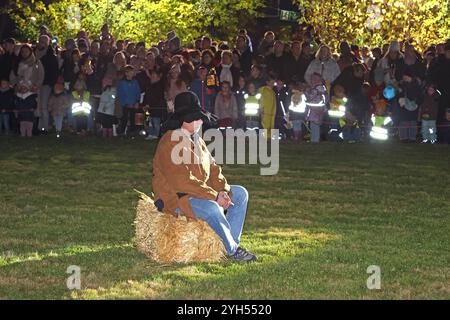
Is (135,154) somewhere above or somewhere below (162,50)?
below

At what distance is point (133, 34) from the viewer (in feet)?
125

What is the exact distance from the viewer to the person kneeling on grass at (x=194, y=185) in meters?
10.4

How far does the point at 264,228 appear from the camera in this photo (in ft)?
41.0

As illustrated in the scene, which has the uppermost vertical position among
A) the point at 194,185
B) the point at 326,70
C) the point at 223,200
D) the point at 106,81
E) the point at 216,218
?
the point at 326,70

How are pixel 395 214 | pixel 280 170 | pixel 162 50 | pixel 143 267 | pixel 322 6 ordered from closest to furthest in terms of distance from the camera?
1. pixel 143 267
2. pixel 395 214
3. pixel 280 170
4. pixel 162 50
5. pixel 322 6

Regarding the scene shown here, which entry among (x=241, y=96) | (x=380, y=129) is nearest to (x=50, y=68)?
(x=241, y=96)

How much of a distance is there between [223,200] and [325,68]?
12.8 m

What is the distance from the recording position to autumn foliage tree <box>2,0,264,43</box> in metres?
37.1

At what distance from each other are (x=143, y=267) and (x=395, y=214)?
14.7ft

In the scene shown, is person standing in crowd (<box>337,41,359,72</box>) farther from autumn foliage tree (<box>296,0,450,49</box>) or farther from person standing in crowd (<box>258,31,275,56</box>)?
autumn foliage tree (<box>296,0,450,49</box>)

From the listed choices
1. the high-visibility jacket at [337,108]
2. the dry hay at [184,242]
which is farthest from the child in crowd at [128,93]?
the dry hay at [184,242]

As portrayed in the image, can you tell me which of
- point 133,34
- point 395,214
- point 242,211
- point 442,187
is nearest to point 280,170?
point 442,187

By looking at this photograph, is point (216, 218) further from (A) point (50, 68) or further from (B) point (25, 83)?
(A) point (50, 68)
